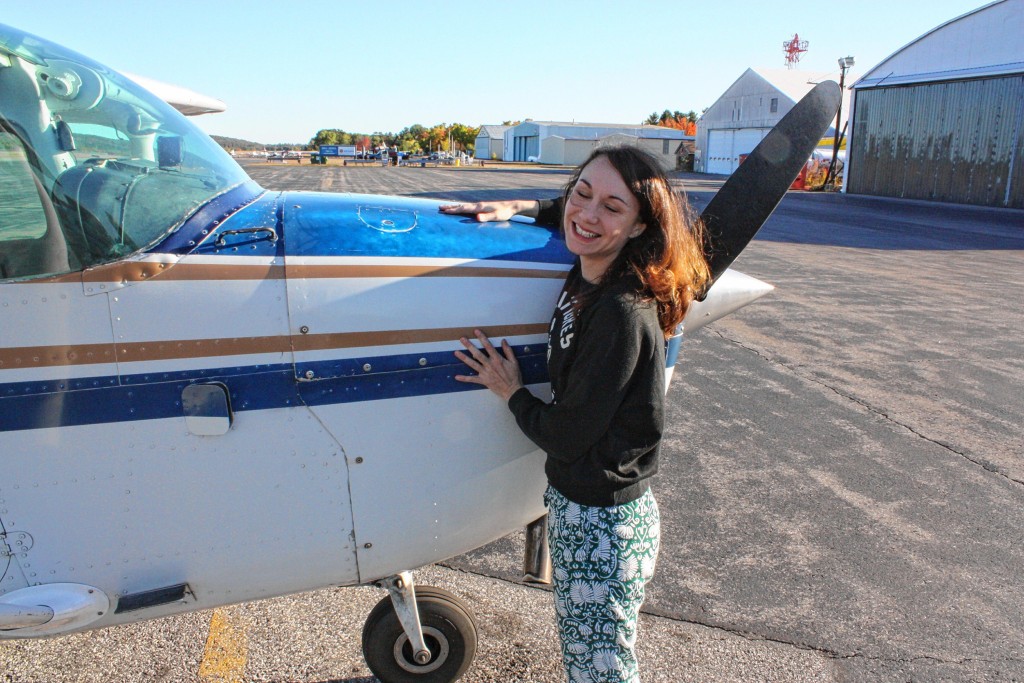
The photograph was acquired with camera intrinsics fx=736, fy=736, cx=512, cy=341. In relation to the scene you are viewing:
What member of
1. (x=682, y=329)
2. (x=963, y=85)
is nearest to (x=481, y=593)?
(x=682, y=329)

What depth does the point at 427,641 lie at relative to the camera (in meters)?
2.38

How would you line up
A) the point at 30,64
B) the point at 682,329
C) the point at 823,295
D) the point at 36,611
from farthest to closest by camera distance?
the point at 823,295 < the point at 682,329 < the point at 30,64 < the point at 36,611

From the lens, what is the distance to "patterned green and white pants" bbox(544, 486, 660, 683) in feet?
5.86

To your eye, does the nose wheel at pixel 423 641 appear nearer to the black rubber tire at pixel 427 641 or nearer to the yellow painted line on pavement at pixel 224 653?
the black rubber tire at pixel 427 641

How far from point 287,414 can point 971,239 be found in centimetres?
1711

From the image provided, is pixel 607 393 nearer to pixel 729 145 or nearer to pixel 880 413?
pixel 880 413

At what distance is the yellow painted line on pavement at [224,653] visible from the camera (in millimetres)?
2496

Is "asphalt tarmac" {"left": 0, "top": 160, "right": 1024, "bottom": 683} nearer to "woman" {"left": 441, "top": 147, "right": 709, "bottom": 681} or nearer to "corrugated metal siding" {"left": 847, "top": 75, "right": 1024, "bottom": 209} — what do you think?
"woman" {"left": 441, "top": 147, "right": 709, "bottom": 681}

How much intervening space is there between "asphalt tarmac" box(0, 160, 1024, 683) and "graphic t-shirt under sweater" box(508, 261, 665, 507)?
3.65ft

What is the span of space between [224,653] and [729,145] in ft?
170

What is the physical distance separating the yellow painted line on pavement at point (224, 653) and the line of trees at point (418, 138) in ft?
372

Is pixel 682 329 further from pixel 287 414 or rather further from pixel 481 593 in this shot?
pixel 481 593

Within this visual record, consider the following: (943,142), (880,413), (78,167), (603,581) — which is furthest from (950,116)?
(78,167)

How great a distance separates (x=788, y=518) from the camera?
3629 mm
